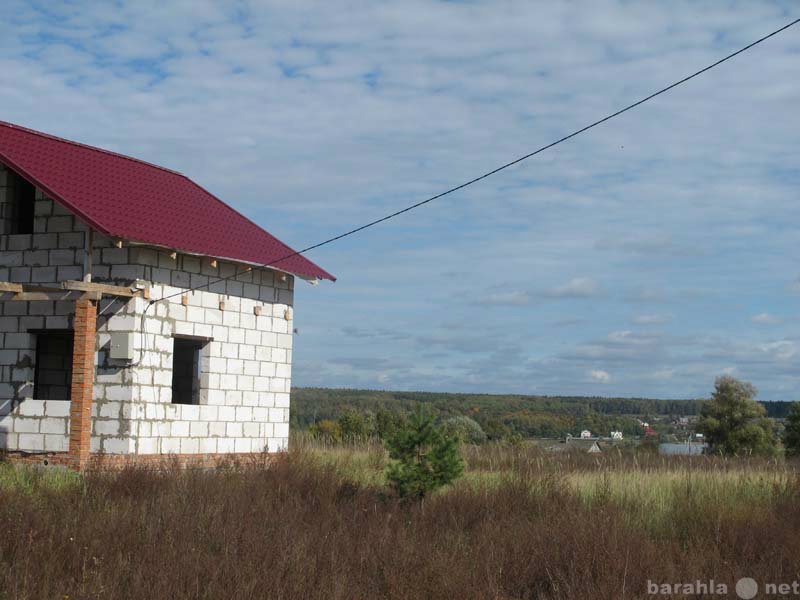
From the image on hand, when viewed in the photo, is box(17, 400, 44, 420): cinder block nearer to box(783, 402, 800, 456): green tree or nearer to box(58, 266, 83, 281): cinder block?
box(58, 266, 83, 281): cinder block

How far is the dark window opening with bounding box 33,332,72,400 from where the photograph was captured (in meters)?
18.1

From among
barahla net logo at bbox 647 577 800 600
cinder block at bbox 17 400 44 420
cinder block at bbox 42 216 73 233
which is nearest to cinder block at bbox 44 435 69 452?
cinder block at bbox 17 400 44 420

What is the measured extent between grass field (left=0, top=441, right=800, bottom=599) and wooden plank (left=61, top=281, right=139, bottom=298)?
3020 mm

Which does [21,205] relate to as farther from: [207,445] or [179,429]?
[207,445]

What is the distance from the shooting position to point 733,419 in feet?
166

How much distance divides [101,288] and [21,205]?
3470 mm

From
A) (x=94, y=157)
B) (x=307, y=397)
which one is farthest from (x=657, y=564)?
(x=307, y=397)

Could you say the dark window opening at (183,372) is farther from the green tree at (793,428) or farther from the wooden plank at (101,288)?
the green tree at (793,428)

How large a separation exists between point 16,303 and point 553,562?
11.9m

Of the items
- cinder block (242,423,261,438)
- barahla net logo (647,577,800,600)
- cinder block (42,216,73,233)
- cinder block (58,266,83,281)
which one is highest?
cinder block (42,216,73,233)

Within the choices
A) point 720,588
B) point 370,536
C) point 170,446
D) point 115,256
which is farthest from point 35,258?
point 720,588

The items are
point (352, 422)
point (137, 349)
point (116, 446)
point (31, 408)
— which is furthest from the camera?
point (352, 422)

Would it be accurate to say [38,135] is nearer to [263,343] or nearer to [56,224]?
[56,224]

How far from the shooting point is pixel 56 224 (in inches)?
679
